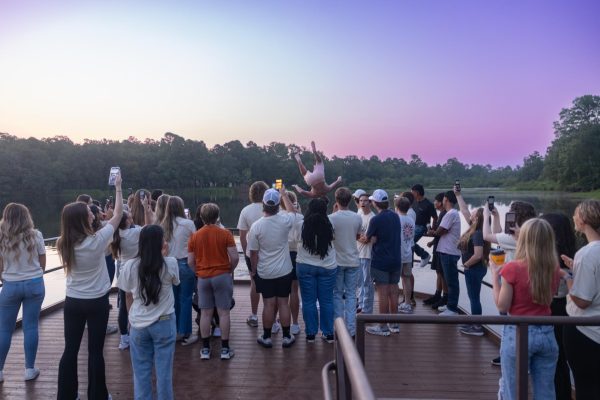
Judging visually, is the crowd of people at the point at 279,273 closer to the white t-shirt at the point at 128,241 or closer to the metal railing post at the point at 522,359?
the white t-shirt at the point at 128,241

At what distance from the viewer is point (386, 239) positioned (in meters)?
4.64

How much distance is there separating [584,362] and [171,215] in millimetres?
3590

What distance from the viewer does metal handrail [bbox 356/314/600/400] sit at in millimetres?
2021

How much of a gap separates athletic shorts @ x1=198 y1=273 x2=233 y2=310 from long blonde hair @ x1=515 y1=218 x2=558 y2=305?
2.58 meters

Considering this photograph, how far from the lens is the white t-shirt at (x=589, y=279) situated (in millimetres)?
2329

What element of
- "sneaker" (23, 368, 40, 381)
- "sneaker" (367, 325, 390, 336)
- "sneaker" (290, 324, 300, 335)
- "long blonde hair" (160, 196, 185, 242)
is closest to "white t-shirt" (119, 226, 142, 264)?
"long blonde hair" (160, 196, 185, 242)

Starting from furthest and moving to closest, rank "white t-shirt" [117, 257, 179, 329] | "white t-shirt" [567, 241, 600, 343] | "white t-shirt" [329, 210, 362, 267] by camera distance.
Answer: "white t-shirt" [329, 210, 362, 267] < "white t-shirt" [117, 257, 179, 329] < "white t-shirt" [567, 241, 600, 343]

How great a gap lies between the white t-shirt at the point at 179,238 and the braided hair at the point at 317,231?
1.23 metres

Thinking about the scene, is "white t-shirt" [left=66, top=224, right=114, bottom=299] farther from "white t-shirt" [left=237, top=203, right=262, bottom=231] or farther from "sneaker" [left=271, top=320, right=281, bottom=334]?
"sneaker" [left=271, top=320, right=281, bottom=334]

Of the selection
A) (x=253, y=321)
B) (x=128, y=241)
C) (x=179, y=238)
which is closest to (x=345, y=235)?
(x=253, y=321)

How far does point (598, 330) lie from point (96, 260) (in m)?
3.25

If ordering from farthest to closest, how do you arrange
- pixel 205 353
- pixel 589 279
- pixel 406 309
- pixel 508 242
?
pixel 406 309 → pixel 205 353 → pixel 508 242 → pixel 589 279

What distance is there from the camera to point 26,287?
3.49 meters

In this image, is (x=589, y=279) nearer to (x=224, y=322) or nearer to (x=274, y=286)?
(x=274, y=286)
